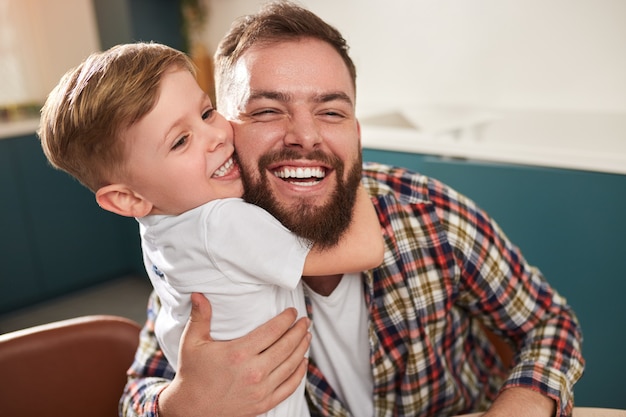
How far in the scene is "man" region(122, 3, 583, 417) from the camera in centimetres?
107

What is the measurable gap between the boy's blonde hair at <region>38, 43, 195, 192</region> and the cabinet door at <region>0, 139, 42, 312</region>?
254 cm

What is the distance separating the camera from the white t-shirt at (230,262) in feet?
2.97

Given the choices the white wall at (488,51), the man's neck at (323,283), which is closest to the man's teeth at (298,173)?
the man's neck at (323,283)

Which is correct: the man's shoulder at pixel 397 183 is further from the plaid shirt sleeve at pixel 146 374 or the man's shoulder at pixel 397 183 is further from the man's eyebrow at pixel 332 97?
the plaid shirt sleeve at pixel 146 374

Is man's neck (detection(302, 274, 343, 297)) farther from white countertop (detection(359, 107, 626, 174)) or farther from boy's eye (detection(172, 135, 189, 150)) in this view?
white countertop (detection(359, 107, 626, 174))

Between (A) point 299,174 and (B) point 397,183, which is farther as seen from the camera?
(B) point 397,183

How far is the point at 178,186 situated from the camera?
3.12 ft

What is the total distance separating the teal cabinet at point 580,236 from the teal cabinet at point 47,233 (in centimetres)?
233

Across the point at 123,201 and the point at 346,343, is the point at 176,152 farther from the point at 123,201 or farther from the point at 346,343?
the point at 346,343

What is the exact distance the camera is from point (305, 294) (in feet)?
3.81

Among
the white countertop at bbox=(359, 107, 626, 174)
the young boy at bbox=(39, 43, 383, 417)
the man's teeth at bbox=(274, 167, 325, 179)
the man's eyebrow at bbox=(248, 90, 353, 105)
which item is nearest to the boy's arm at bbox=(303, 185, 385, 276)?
the young boy at bbox=(39, 43, 383, 417)

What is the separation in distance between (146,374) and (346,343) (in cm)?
40

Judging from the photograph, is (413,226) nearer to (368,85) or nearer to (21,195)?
(368,85)

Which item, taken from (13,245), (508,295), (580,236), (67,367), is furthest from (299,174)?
(13,245)
